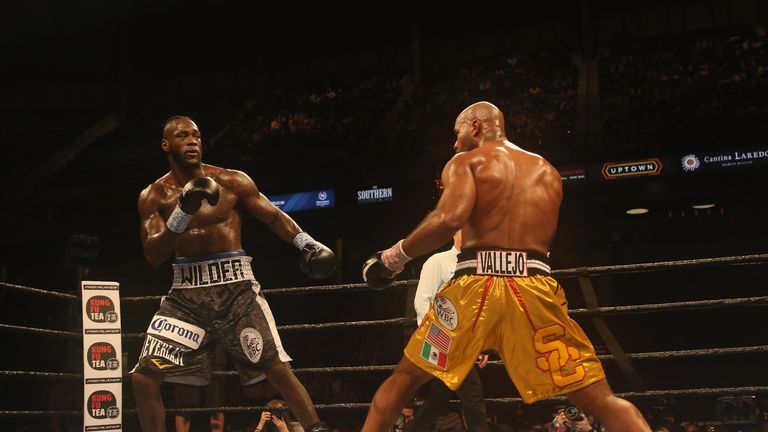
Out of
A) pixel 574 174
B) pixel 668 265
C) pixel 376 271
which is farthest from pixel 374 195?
pixel 376 271

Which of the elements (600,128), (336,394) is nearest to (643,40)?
(600,128)

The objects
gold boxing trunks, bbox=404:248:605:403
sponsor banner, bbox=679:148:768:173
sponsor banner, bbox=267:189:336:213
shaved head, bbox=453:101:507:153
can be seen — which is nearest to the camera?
gold boxing trunks, bbox=404:248:605:403

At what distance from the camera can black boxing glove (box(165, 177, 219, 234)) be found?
3408 millimetres

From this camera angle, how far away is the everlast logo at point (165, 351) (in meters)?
3.60

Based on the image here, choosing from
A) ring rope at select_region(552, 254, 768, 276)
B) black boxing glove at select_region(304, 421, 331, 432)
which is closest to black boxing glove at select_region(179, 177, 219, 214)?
black boxing glove at select_region(304, 421, 331, 432)

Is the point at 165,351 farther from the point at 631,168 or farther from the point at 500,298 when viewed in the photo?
the point at 631,168

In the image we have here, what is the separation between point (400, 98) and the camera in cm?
1590

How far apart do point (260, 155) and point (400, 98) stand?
3391 mm

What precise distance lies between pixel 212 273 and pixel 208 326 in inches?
9.1

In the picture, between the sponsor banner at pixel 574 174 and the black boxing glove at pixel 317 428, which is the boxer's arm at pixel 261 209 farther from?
the sponsor banner at pixel 574 174

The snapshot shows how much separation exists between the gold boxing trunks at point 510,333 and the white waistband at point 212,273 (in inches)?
42.1

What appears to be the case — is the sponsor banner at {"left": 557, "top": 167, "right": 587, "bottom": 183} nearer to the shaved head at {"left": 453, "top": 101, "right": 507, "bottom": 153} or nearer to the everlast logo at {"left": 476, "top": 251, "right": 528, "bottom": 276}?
the shaved head at {"left": 453, "top": 101, "right": 507, "bottom": 153}

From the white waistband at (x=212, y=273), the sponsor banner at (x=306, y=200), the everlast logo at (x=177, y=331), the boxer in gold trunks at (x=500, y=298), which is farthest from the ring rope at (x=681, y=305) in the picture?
the sponsor banner at (x=306, y=200)

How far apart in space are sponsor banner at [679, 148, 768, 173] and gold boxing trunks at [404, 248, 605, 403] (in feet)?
29.1
